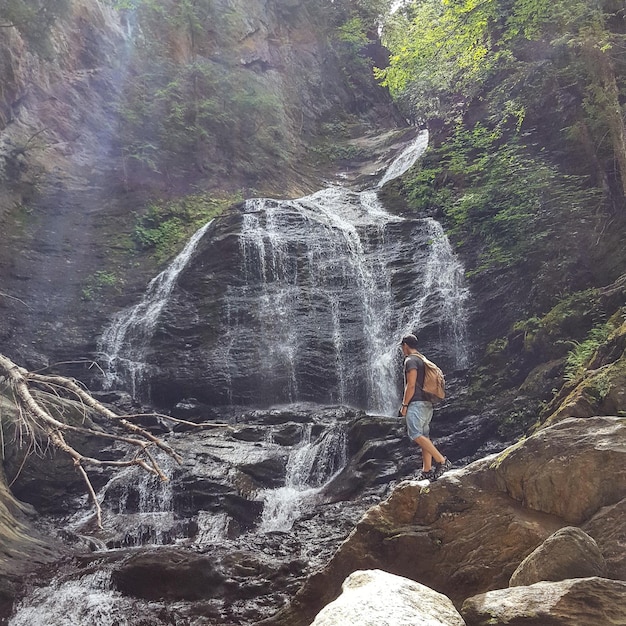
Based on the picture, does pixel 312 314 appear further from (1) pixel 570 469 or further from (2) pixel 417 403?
(1) pixel 570 469

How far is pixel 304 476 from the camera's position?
10633 millimetres

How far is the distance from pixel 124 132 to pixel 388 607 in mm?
21566

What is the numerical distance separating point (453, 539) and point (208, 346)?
10991mm

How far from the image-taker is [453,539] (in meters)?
4.82

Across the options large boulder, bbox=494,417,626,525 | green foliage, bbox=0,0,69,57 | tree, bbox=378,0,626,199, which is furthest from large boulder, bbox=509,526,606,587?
green foliage, bbox=0,0,69,57

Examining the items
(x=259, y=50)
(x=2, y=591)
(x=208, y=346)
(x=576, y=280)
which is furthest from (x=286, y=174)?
(x=2, y=591)

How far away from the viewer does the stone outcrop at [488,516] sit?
13.8 ft

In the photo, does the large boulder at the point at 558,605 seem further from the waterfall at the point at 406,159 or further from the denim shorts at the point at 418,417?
the waterfall at the point at 406,159

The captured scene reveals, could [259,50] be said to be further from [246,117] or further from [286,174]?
[286,174]

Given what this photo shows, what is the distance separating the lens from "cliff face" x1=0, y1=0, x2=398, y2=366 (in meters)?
16.2

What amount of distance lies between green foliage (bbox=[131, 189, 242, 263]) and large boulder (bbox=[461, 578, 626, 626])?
54.1ft

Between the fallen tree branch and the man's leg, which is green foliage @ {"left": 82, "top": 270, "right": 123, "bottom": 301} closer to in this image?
the fallen tree branch

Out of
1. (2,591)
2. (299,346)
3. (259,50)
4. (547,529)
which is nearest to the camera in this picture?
(547,529)

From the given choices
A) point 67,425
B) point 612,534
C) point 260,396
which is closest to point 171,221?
point 260,396
